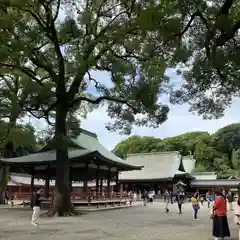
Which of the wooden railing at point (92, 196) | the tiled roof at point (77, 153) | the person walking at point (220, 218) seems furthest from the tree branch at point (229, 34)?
the wooden railing at point (92, 196)

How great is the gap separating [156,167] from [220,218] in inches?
1707

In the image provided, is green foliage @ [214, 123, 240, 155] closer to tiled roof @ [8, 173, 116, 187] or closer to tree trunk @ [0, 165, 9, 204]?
tiled roof @ [8, 173, 116, 187]

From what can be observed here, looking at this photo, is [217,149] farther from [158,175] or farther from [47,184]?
[47,184]

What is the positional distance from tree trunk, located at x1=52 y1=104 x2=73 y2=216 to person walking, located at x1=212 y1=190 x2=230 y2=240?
10621mm

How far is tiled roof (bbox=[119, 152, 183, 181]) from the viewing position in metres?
50.8

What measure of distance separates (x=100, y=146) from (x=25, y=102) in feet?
47.9

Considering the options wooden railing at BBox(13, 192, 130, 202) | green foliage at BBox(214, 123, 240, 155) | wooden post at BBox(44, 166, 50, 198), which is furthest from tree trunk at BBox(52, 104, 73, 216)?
green foliage at BBox(214, 123, 240, 155)

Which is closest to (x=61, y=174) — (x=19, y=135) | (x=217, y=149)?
(x=19, y=135)

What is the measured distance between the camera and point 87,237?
11828 millimetres

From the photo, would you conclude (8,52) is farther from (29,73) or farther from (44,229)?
(44,229)

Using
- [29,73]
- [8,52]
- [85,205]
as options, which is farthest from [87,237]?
[85,205]

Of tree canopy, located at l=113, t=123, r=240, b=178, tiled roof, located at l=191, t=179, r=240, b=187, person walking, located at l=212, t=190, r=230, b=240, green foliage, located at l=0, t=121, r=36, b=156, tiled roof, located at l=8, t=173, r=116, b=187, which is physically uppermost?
tree canopy, located at l=113, t=123, r=240, b=178

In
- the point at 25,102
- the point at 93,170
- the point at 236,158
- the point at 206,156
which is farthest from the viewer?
the point at 206,156

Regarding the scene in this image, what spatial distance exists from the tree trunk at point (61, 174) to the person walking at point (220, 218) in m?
10.6
